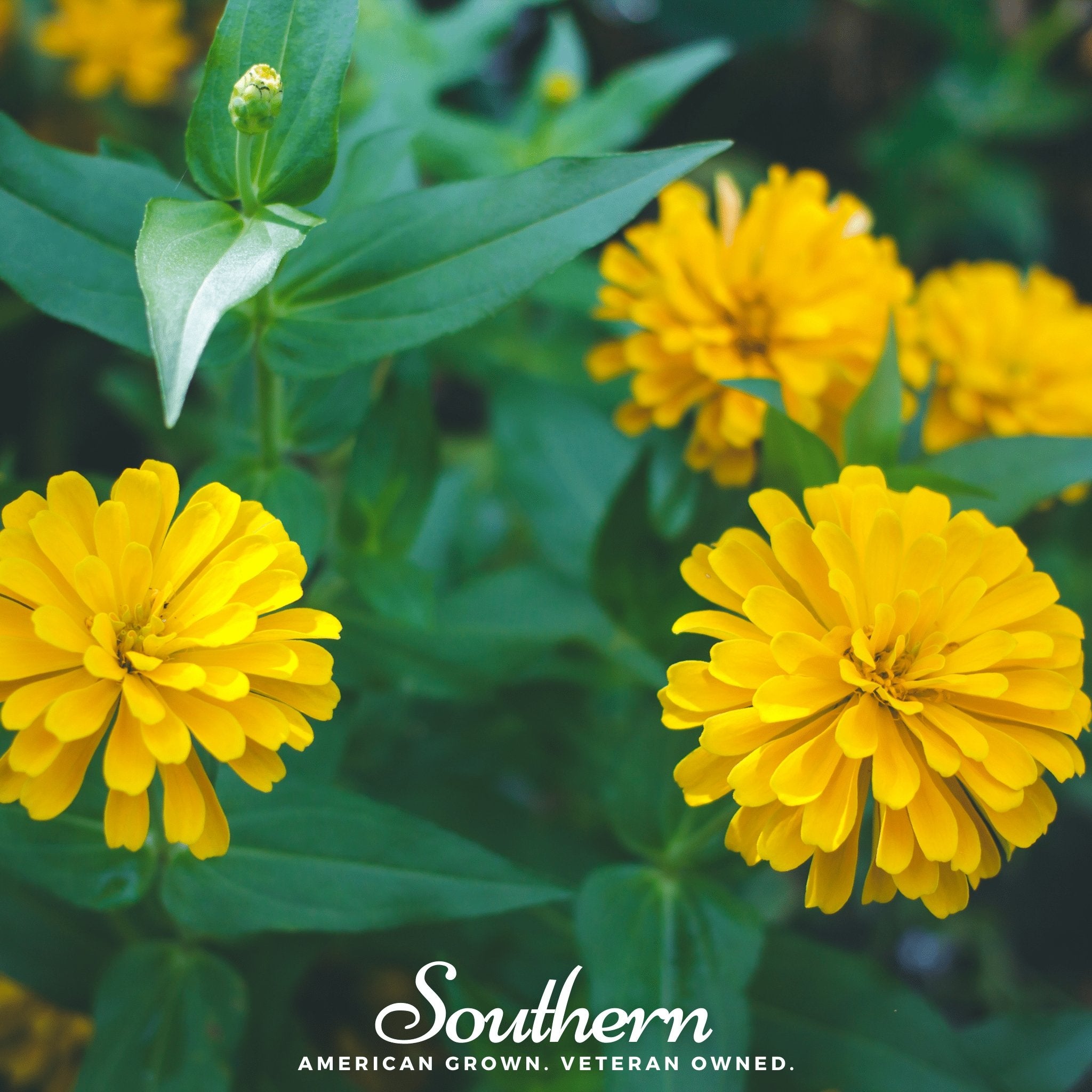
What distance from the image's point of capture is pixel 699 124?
140cm

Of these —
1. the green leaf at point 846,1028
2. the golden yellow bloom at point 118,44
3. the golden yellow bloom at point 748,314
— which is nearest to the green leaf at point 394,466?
the golden yellow bloom at point 748,314

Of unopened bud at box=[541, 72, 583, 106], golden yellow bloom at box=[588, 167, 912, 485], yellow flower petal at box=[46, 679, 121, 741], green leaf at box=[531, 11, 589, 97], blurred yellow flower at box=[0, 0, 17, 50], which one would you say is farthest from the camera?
blurred yellow flower at box=[0, 0, 17, 50]

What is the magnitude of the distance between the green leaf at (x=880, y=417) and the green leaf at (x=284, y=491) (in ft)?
0.97

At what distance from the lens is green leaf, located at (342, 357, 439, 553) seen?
587mm

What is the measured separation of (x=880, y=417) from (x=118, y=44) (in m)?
0.95

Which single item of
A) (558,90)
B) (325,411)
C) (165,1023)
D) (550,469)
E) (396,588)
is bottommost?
(165,1023)

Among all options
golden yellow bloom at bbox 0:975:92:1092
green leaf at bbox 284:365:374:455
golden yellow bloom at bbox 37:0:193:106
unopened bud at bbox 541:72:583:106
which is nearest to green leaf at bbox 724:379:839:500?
green leaf at bbox 284:365:374:455

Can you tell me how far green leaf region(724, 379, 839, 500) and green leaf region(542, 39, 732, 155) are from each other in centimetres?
49

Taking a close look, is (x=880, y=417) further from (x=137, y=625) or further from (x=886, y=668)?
(x=137, y=625)

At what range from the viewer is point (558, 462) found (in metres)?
0.83

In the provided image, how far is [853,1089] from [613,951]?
208 mm

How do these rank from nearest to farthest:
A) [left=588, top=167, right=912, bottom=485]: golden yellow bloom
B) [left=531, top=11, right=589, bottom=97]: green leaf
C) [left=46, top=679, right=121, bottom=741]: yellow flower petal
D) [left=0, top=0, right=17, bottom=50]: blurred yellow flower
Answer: [left=46, top=679, right=121, bottom=741]: yellow flower petal
[left=588, top=167, right=912, bottom=485]: golden yellow bloom
[left=531, top=11, right=589, bottom=97]: green leaf
[left=0, top=0, right=17, bottom=50]: blurred yellow flower

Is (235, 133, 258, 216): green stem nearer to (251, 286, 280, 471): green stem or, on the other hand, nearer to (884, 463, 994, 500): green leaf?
(251, 286, 280, 471): green stem

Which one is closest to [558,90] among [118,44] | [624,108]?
[624,108]
